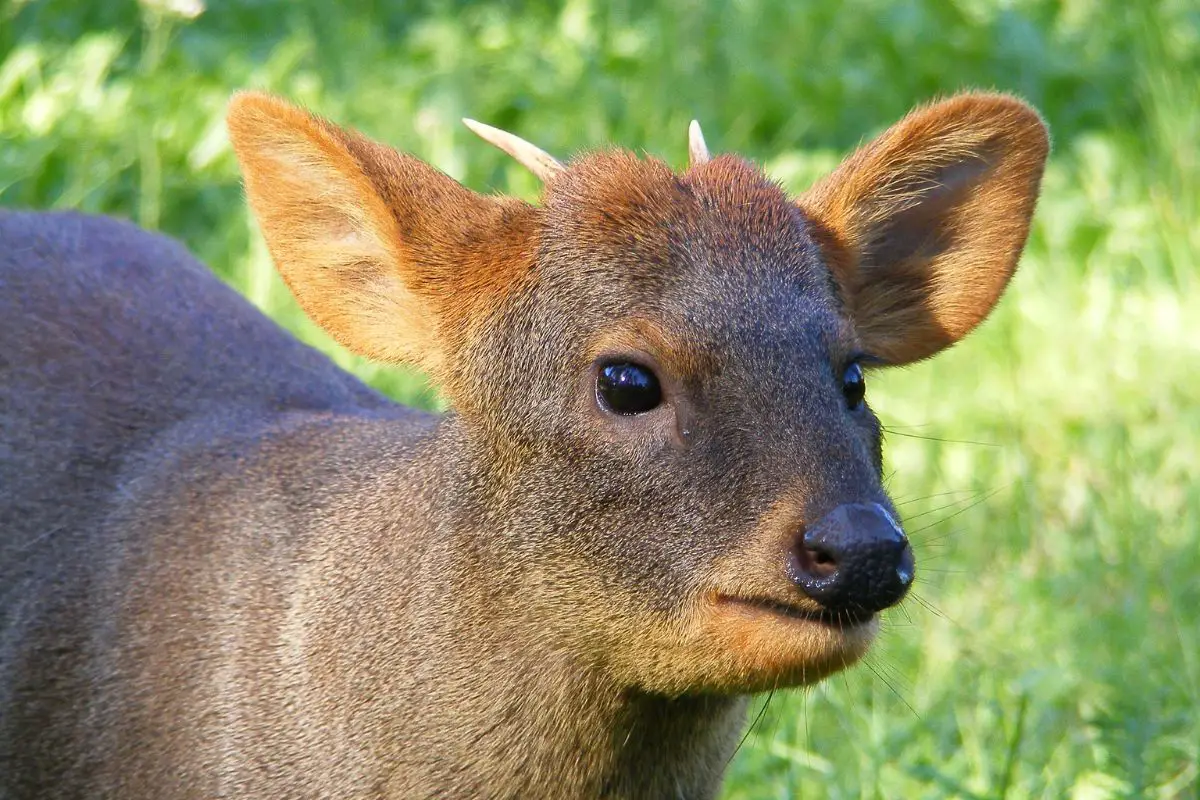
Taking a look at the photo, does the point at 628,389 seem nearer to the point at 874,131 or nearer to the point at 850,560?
the point at 850,560

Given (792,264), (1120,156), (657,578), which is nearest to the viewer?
(657,578)

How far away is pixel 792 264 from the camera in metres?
3.95

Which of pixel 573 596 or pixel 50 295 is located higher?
pixel 50 295

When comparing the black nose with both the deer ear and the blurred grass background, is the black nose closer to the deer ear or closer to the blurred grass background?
the blurred grass background

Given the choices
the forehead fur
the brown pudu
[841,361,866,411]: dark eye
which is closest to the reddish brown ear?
the brown pudu

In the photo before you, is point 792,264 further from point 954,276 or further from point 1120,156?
point 1120,156

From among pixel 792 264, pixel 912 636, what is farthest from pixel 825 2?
pixel 792 264

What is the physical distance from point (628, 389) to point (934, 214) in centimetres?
121

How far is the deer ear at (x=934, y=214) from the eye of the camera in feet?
14.4

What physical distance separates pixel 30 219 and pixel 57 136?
207 centimetres

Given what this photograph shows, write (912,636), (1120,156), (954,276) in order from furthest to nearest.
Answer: (1120,156) < (912,636) < (954,276)

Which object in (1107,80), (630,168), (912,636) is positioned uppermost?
(1107,80)

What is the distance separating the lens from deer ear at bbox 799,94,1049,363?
4.40m

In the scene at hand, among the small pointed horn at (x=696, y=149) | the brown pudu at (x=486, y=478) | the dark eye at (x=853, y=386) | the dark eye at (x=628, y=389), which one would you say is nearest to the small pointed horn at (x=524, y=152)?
the brown pudu at (x=486, y=478)
